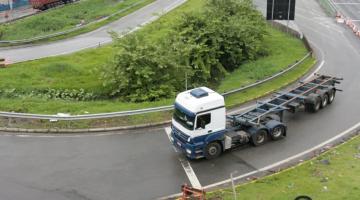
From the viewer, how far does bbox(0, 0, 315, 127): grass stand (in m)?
27.8

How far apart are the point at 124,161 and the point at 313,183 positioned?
27.4ft

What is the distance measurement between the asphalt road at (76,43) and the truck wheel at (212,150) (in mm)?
22132

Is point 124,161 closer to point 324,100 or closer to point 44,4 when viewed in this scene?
point 324,100

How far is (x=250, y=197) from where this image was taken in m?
18.9

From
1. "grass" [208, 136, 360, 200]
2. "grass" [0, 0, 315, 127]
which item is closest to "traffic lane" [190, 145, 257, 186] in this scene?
"grass" [208, 136, 360, 200]

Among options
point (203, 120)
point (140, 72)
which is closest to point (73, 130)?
point (140, 72)

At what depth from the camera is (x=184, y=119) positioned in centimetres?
2177

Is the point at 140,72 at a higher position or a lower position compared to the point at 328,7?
higher

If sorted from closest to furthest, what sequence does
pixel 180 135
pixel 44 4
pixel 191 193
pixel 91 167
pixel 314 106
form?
pixel 191 193, pixel 91 167, pixel 180 135, pixel 314 106, pixel 44 4

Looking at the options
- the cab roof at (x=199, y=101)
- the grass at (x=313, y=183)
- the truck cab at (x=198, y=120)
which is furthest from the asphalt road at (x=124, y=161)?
the cab roof at (x=199, y=101)

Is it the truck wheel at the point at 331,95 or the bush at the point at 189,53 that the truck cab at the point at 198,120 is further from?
the truck wheel at the point at 331,95

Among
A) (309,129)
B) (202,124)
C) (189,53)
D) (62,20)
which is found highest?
(202,124)

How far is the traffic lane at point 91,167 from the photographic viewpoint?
20062 millimetres

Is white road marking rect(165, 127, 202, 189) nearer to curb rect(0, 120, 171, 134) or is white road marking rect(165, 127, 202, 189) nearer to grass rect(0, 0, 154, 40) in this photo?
→ curb rect(0, 120, 171, 134)
